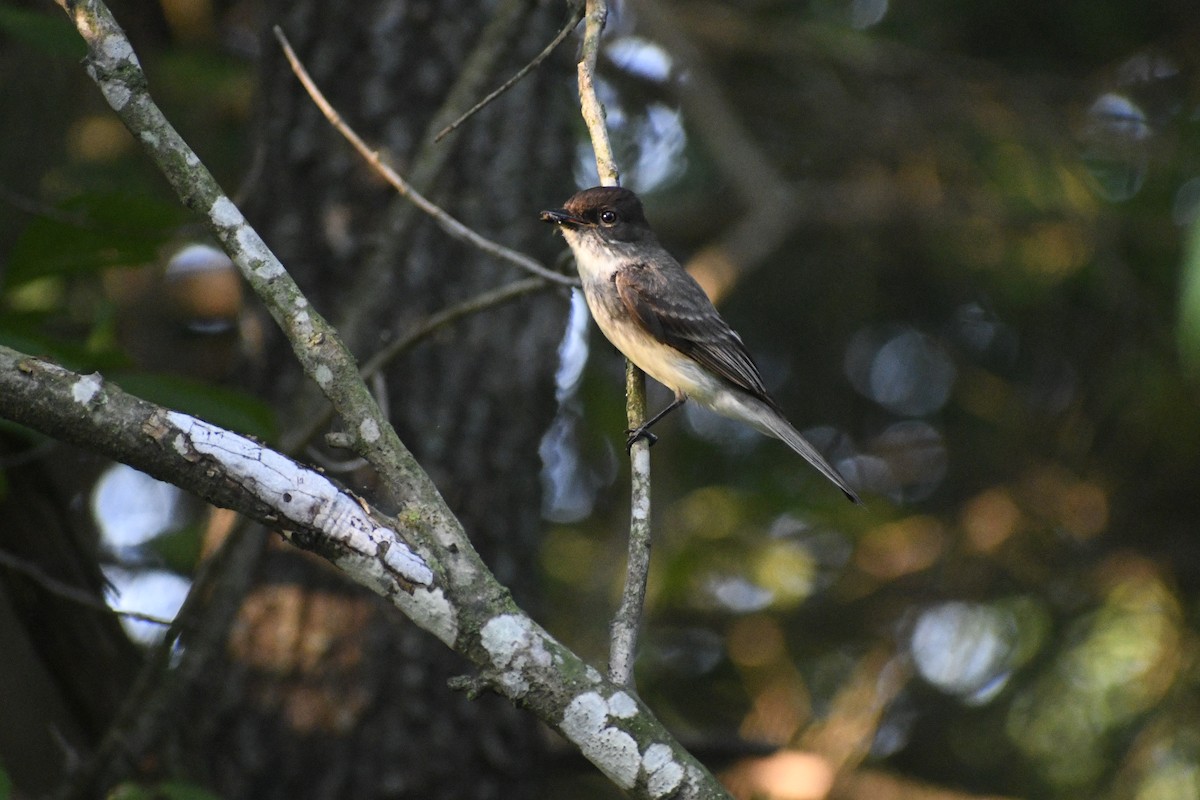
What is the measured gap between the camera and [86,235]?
11.7 ft

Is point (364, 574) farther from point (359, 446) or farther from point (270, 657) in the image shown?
point (270, 657)

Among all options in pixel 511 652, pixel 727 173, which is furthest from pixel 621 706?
pixel 727 173

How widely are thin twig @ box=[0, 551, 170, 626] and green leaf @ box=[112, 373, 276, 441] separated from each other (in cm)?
62

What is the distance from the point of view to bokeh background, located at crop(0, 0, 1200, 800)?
6.27m

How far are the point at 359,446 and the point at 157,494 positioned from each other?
14.4 feet

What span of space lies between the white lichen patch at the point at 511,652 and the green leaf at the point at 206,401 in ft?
4.18

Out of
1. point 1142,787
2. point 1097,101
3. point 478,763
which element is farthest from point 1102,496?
point 478,763

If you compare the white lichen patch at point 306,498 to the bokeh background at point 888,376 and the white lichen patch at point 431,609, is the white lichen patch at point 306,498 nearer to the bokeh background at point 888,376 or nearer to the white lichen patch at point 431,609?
the white lichen patch at point 431,609

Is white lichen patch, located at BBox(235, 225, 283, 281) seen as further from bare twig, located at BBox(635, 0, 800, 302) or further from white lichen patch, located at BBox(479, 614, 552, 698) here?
bare twig, located at BBox(635, 0, 800, 302)

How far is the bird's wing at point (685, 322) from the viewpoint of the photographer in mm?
4621

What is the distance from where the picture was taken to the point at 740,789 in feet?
20.2

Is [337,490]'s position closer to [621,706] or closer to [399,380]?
[621,706]

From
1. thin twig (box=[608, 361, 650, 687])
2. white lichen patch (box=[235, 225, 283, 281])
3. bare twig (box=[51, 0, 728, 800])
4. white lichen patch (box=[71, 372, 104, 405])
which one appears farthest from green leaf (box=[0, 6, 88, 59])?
thin twig (box=[608, 361, 650, 687])

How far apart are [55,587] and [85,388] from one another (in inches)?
67.2
